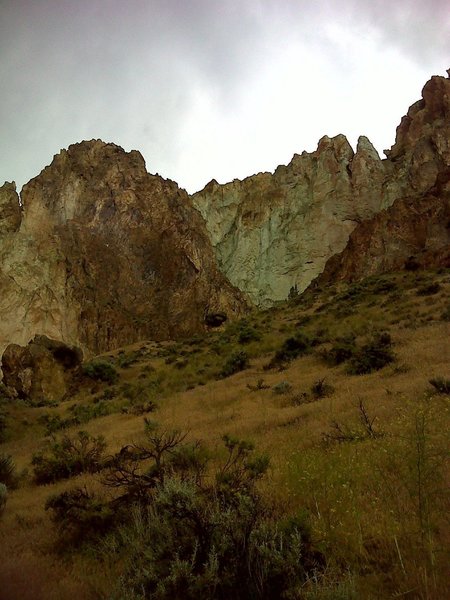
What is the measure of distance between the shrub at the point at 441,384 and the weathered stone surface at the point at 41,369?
23.0 meters

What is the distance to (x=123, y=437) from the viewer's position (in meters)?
11.6

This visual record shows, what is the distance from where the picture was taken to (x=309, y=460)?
5738 mm

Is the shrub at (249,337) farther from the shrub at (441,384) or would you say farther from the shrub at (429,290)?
the shrub at (441,384)

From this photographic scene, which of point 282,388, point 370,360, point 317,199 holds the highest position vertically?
point 317,199

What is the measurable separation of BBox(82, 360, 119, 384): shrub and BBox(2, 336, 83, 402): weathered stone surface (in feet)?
5.62

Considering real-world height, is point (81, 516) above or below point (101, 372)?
below

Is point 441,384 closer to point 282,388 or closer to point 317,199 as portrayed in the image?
point 282,388

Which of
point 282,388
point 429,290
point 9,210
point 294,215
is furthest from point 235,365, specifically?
point 294,215

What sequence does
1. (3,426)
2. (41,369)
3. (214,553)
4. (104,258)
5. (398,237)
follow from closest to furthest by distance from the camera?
(214,553) < (3,426) < (41,369) < (398,237) < (104,258)

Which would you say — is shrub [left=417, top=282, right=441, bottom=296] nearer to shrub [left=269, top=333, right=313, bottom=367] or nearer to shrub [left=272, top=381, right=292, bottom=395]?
shrub [left=269, top=333, right=313, bottom=367]

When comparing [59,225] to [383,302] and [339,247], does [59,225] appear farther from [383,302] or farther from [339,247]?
[383,302]

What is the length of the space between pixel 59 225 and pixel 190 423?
54.1m

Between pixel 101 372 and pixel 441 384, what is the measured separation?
22.5 m

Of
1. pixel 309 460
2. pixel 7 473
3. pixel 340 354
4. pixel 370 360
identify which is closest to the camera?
pixel 309 460
